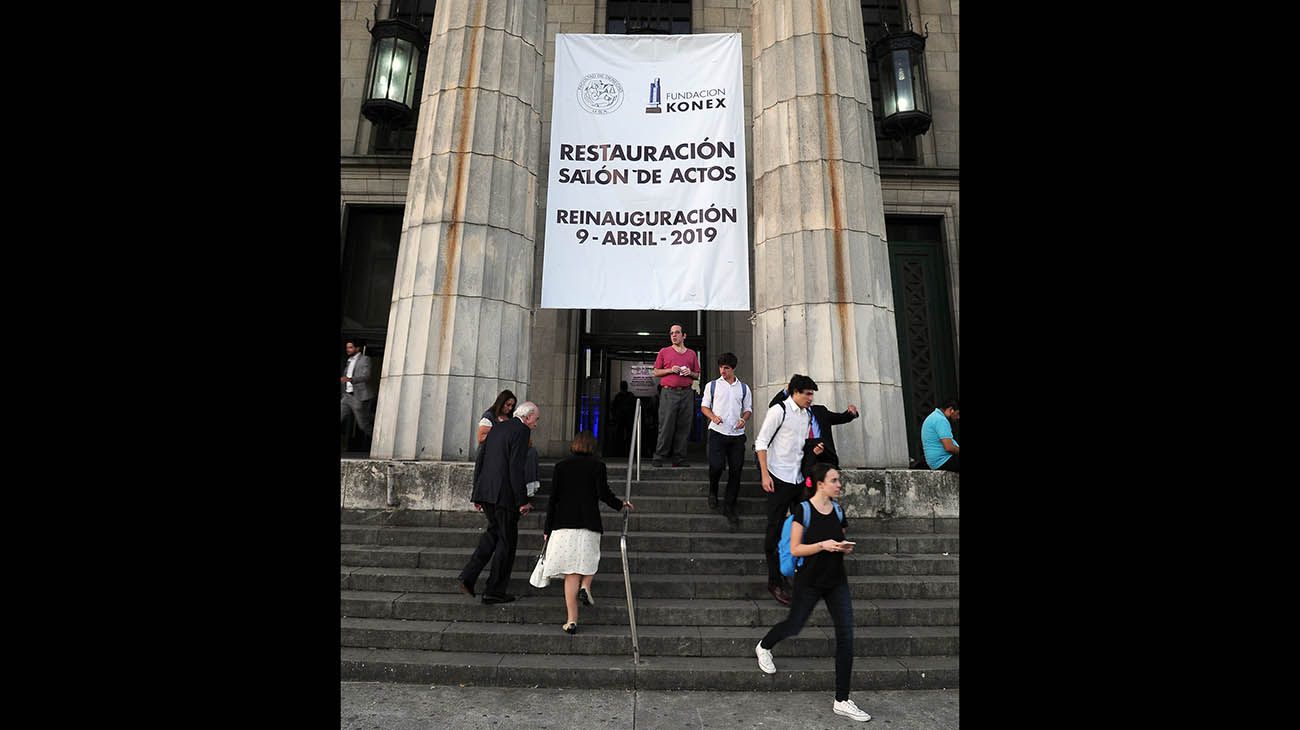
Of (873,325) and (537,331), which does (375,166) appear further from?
(873,325)

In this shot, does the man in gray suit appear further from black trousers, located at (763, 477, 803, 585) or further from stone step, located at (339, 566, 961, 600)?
black trousers, located at (763, 477, 803, 585)

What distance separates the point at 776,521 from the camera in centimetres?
626

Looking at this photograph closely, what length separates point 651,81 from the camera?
980cm

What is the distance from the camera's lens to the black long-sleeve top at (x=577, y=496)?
5.80m

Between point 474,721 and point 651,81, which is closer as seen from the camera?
point 474,721

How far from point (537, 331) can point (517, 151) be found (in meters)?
4.59

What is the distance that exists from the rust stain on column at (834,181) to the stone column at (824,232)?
0.6 inches

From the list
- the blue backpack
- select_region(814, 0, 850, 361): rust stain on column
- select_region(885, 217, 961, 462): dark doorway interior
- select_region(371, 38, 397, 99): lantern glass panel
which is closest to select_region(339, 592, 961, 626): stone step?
the blue backpack

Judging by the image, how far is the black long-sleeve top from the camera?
5801 mm

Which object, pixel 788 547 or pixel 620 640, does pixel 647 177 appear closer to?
pixel 788 547

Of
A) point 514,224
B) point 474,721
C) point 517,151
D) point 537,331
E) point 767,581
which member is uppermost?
point 517,151

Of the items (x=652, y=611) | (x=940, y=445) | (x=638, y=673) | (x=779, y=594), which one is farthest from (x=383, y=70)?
(x=638, y=673)
